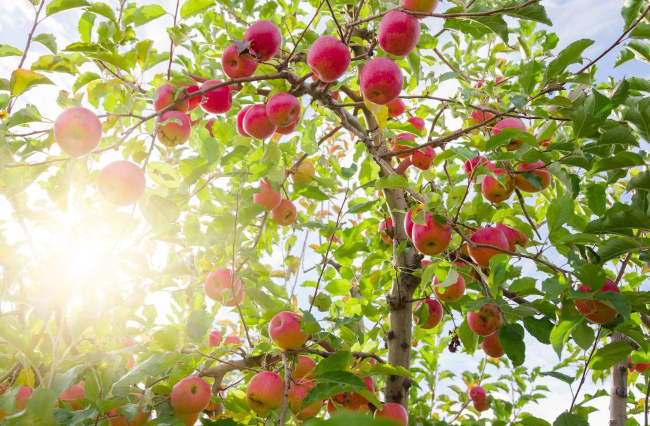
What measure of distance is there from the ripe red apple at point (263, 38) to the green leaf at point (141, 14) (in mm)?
440

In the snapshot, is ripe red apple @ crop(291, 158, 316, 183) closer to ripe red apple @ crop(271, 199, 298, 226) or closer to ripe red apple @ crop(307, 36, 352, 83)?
ripe red apple @ crop(271, 199, 298, 226)

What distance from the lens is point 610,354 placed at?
146 centimetres

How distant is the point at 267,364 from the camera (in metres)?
1.80

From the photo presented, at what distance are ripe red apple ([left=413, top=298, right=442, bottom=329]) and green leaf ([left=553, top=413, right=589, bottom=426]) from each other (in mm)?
788

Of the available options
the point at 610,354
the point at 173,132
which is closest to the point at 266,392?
the point at 173,132

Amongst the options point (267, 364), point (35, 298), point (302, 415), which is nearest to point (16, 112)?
point (35, 298)

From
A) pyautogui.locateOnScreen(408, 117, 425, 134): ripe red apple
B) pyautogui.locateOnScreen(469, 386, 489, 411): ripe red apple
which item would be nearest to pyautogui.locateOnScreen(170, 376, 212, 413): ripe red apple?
pyautogui.locateOnScreen(408, 117, 425, 134): ripe red apple

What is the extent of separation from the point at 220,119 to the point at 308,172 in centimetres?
72

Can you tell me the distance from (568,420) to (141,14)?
2.17 metres

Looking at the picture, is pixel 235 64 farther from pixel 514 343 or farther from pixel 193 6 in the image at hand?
pixel 514 343

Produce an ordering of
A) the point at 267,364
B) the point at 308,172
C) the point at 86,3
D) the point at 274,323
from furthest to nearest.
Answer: the point at 308,172 < the point at 267,364 < the point at 274,323 < the point at 86,3

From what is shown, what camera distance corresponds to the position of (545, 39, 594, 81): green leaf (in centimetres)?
143

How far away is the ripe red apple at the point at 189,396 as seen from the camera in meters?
1.53

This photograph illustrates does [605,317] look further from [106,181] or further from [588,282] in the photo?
[106,181]
